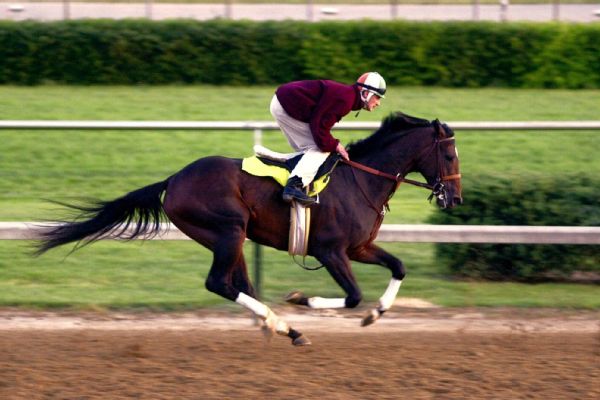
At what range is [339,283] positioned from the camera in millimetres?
6719

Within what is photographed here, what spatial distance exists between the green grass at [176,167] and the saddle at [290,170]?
1337 millimetres

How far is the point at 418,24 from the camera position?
17125 mm

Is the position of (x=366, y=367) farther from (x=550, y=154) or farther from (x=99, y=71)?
(x=99, y=71)

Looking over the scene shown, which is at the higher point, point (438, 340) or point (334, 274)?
point (334, 274)

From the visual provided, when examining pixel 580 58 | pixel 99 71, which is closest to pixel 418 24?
pixel 580 58

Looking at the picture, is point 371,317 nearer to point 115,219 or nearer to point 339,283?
point 339,283

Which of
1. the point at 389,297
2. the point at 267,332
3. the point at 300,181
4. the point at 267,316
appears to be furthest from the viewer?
the point at 389,297

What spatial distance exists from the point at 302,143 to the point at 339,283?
946 millimetres

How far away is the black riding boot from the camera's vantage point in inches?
262

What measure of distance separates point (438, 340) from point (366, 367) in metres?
0.89

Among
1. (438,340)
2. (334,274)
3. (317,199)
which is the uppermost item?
(317,199)

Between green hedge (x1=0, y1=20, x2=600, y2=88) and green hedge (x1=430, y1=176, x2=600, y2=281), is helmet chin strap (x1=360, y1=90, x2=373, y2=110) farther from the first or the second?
green hedge (x1=0, y1=20, x2=600, y2=88)

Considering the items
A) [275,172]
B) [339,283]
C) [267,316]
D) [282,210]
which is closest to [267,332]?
[267,316]

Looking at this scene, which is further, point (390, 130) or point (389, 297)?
point (390, 130)
